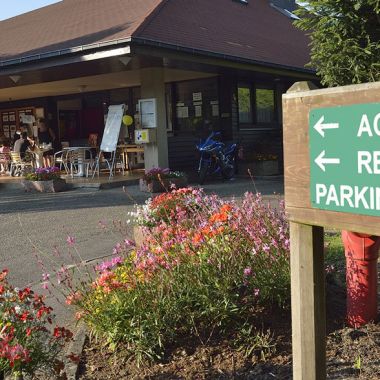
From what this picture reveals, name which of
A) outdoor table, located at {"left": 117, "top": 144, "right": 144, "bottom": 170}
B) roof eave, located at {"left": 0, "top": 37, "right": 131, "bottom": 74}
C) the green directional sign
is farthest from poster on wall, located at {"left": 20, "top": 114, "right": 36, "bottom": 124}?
the green directional sign

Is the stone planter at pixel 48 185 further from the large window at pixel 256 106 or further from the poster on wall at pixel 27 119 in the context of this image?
the poster on wall at pixel 27 119

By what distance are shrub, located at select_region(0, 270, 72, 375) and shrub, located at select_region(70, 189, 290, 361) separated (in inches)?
19.0

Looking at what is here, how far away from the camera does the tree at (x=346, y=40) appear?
241 inches

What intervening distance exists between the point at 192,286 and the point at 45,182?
34.5ft

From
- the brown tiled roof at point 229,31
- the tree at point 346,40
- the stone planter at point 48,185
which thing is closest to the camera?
the tree at point 346,40

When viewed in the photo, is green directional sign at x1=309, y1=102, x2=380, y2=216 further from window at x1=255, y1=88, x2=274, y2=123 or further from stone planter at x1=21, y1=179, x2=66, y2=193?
window at x1=255, y1=88, x2=274, y2=123

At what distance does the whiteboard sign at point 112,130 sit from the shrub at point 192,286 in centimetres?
1074

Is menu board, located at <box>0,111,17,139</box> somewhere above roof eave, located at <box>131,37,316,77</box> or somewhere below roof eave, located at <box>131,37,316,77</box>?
below

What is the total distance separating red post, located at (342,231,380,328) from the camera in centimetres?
343

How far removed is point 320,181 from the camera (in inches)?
82.0

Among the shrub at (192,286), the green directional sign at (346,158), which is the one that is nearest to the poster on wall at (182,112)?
the shrub at (192,286)

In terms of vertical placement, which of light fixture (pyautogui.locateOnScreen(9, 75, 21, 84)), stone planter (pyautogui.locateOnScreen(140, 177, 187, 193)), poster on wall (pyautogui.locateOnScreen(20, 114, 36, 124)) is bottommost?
stone planter (pyautogui.locateOnScreen(140, 177, 187, 193))

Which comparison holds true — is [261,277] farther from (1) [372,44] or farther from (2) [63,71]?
(2) [63,71]

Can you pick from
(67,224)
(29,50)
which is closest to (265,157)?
(29,50)
